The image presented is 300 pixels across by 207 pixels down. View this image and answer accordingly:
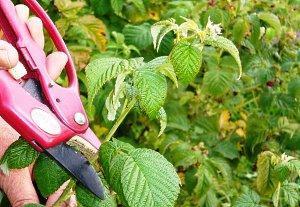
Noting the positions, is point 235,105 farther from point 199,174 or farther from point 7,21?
point 7,21

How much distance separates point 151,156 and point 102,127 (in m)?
1.03

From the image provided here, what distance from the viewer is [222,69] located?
2.09m

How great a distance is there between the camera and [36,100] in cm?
95

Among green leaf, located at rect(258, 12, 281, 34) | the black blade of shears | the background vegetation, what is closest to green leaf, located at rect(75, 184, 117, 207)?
the black blade of shears

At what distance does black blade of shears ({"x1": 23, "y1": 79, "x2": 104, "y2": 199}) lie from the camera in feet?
3.21

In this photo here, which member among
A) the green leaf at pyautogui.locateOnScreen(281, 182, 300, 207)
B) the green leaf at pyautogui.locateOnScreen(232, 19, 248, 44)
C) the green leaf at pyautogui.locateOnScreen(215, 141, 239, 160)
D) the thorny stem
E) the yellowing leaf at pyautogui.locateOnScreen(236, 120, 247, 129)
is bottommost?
the yellowing leaf at pyautogui.locateOnScreen(236, 120, 247, 129)

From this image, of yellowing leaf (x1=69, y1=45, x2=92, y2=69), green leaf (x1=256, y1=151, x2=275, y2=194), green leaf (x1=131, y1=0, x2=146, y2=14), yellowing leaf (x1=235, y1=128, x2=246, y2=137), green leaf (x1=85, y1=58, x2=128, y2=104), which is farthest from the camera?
yellowing leaf (x1=235, y1=128, x2=246, y2=137)

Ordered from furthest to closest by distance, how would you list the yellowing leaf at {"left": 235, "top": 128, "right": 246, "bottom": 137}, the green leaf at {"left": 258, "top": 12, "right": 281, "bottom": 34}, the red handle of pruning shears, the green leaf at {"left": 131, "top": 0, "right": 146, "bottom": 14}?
the yellowing leaf at {"left": 235, "top": 128, "right": 246, "bottom": 137}, the green leaf at {"left": 131, "top": 0, "right": 146, "bottom": 14}, the green leaf at {"left": 258, "top": 12, "right": 281, "bottom": 34}, the red handle of pruning shears

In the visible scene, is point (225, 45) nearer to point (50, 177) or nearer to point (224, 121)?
point (50, 177)

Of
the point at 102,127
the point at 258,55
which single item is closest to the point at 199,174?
the point at 102,127

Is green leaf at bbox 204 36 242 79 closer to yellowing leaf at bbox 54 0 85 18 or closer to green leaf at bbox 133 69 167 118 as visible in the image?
green leaf at bbox 133 69 167 118

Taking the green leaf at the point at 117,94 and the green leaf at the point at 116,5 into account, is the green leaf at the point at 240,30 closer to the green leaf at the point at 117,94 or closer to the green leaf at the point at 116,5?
the green leaf at the point at 116,5

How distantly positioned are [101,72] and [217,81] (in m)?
1.08

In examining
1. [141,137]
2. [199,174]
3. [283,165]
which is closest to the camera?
[283,165]
